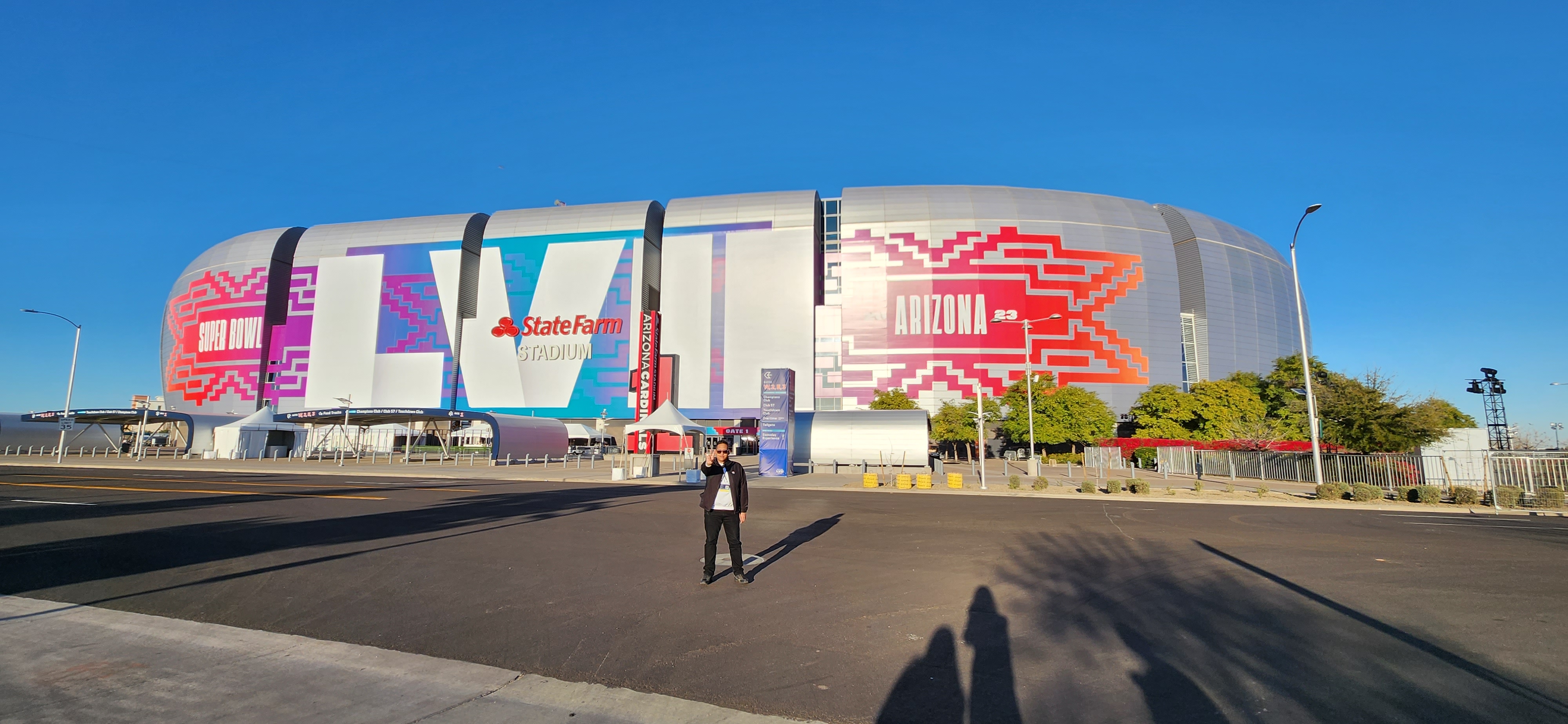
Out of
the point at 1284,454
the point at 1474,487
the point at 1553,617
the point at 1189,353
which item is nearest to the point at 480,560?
the point at 1553,617

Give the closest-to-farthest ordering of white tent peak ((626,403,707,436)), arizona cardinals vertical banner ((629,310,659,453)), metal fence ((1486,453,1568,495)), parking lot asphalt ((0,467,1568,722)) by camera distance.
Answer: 1. parking lot asphalt ((0,467,1568,722))
2. metal fence ((1486,453,1568,495))
3. white tent peak ((626,403,707,436))
4. arizona cardinals vertical banner ((629,310,659,453))

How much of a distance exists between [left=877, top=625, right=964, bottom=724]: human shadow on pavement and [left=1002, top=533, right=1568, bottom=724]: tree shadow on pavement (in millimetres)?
470

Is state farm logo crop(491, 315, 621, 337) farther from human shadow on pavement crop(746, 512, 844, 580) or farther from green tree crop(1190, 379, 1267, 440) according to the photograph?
human shadow on pavement crop(746, 512, 844, 580)

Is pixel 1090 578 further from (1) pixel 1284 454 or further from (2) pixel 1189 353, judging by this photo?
(2) pixel 1189 353

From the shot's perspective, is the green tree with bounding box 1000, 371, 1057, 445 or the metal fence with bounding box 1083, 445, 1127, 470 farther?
the green tree with bounding box 1000, 371, 1057, 445

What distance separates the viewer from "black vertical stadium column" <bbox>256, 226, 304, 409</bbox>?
8112 centimetres

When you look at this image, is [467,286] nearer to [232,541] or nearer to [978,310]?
[978,310]

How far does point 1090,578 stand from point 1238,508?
590 inches

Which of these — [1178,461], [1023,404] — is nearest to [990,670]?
[1178,461]

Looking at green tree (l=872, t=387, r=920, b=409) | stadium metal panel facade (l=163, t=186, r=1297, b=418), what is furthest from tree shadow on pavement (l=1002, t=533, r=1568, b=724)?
stadium metal panel facade (l=163, t=186, r=1297, b=418)

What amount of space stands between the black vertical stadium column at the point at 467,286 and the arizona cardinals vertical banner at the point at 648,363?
22.6m

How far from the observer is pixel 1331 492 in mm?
23375

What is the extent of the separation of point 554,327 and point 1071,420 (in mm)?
52114

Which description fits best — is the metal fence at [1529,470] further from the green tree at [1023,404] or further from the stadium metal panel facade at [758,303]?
the stadium metal panel facade at [758,303]
